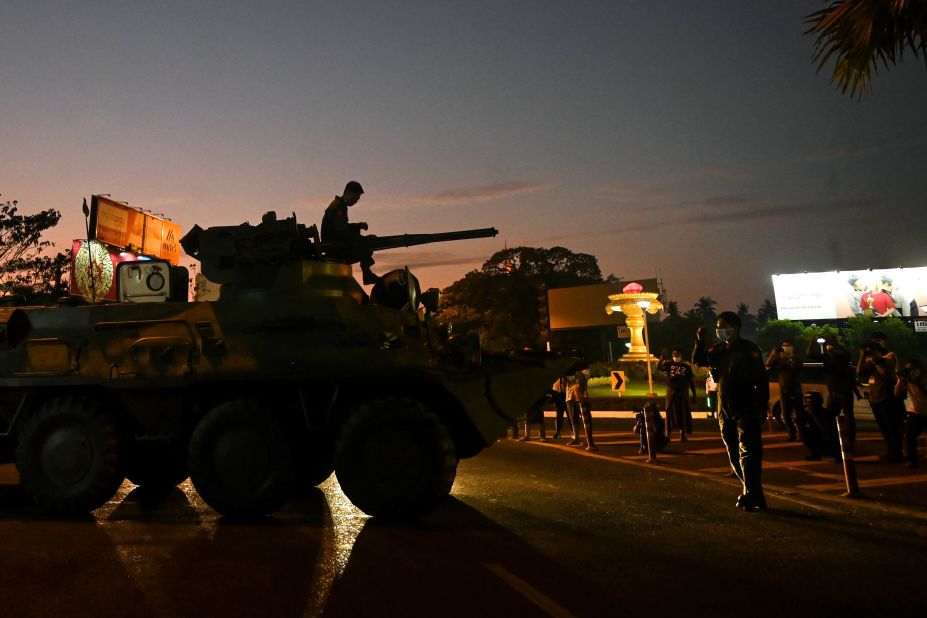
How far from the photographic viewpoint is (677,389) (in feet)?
46.6

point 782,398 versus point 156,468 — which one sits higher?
point 782,398

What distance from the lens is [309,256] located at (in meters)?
8.33

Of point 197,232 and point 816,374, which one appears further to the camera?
point 816,374

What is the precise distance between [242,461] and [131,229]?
23.3 m

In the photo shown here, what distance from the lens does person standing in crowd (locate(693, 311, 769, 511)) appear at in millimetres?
7664

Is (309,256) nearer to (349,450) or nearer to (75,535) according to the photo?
(349,450)

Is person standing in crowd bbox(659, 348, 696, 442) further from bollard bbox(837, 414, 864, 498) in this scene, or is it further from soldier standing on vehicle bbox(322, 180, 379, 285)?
soldier standing on vehicle bbox(322, 180, 379, 285)

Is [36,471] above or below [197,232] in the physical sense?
below

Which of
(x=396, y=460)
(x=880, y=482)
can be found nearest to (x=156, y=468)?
(x=396, y=460)

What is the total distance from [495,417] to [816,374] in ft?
42.6

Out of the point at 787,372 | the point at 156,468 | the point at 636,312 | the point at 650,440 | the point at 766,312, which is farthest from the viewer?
the point at 766,312

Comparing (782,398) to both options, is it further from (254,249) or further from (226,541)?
(226,541)

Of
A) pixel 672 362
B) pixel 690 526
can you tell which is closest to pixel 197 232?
pixel 690 526

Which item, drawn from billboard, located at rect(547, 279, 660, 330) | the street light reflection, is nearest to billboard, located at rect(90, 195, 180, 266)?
the street light reflection
